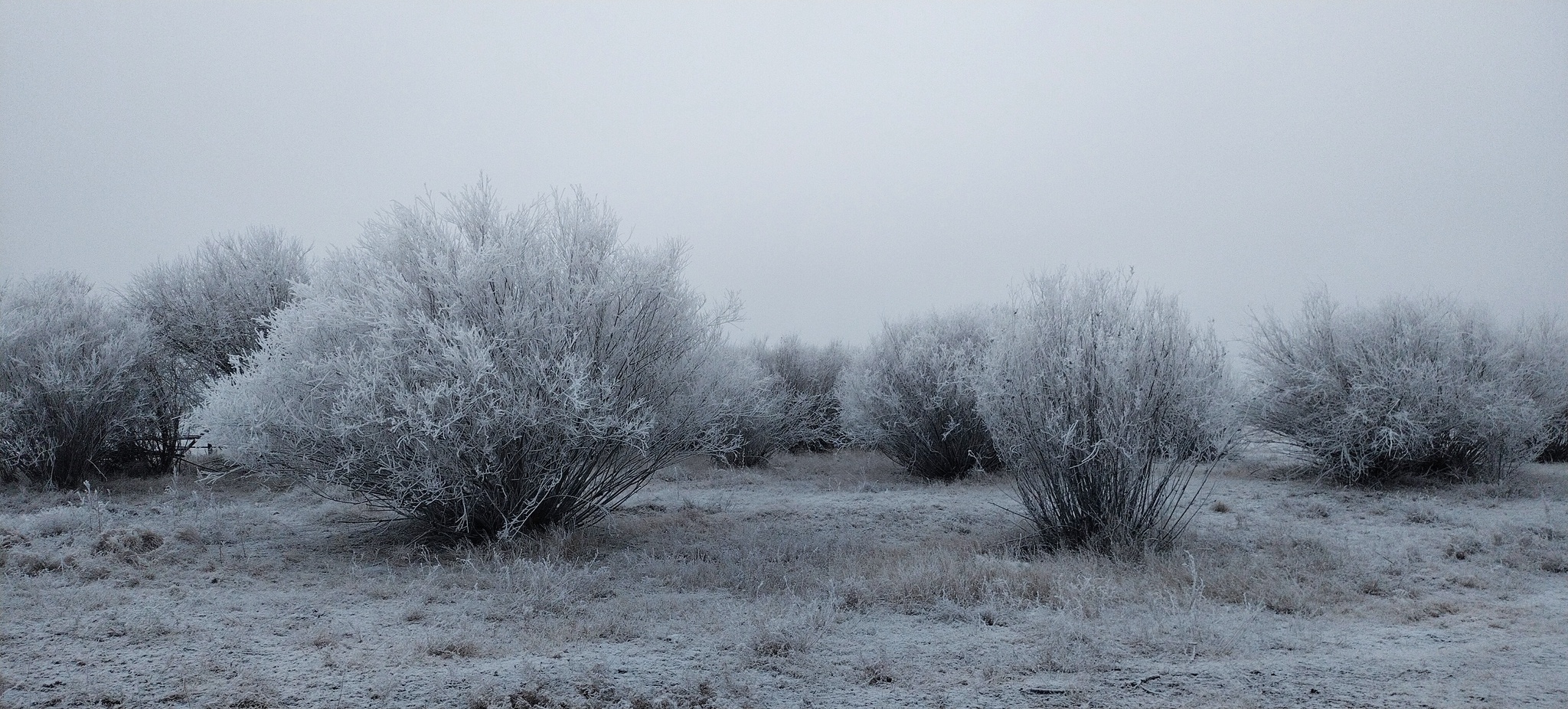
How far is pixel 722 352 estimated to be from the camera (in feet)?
29.9

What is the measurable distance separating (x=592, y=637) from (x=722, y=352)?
15.3 ft

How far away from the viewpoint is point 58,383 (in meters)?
10.9

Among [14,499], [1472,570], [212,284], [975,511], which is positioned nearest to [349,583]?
[975,511]

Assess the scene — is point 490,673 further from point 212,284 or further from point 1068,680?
point 212,284

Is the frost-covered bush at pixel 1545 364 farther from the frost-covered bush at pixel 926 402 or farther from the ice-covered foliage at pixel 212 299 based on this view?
the ice-covered foliage at pixel 212 299

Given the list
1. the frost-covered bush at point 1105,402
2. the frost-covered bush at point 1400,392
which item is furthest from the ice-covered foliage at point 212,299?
the frost-covered bush at point 1400,392

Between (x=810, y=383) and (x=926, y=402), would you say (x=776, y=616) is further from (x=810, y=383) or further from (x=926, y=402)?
Result: (x=810, y=383)

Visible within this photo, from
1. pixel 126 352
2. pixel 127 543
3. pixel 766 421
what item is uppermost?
pixel 126 352

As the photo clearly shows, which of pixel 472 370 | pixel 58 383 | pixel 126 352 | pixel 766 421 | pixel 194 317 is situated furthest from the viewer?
pixel 766 421

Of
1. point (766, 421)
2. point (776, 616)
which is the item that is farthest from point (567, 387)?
point (766, 421)

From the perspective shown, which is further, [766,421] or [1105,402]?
[766,421]

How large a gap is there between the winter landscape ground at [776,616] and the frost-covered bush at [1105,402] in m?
0.65

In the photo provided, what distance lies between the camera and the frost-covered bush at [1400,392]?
1094 cm

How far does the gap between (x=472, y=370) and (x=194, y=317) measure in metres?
10.00
